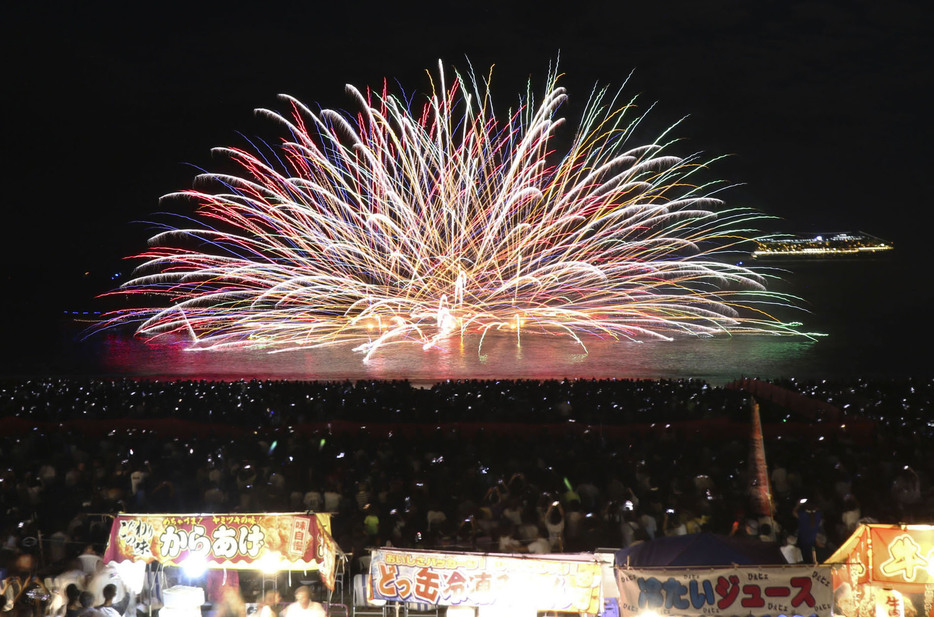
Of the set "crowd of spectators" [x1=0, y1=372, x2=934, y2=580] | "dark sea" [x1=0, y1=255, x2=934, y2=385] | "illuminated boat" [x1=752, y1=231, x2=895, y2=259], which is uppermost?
"illuminated boat" [x1=752, y1=231, x2=895, y2=259]

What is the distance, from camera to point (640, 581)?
532 centimetres

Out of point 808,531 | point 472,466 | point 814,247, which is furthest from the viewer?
point 814,247

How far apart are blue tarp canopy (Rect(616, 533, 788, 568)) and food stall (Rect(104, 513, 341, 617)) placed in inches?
90.0

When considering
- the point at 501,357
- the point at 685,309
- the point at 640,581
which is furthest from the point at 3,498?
the point at 685,309

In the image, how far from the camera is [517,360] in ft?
83.3

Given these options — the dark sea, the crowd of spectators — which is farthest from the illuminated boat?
the crowd of spectators

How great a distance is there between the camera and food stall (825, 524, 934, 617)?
5688mm

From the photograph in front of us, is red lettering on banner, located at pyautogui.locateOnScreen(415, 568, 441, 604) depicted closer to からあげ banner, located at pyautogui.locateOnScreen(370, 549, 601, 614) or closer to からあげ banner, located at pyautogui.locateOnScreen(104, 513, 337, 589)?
からあげ banner, located at pyautogui.locateOnScreen(370, 549, 601, 614)

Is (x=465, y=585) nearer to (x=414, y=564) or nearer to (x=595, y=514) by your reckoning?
(x=414, y=564)

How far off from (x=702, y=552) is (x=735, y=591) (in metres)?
0.32

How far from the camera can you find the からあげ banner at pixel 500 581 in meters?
5.64

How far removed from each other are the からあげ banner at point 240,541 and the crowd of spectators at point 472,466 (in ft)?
3.82

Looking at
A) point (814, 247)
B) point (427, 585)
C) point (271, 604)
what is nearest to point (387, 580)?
point (427, 585)

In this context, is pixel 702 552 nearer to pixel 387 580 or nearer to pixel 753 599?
pixel 753 599
